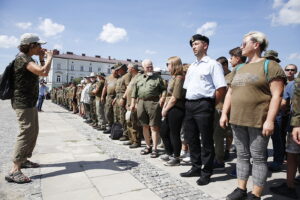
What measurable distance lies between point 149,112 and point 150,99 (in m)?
0.27

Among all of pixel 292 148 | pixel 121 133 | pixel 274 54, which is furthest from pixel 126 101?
pixel 292 148

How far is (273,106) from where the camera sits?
2.41 m

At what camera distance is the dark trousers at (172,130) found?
4.08m

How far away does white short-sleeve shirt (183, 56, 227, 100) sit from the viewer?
10.6ft

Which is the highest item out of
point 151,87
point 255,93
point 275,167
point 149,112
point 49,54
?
point 49,54

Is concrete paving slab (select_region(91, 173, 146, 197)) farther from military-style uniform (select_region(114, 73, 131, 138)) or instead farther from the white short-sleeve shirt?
military-style uniform (select_region(114, 73, 131, 138))

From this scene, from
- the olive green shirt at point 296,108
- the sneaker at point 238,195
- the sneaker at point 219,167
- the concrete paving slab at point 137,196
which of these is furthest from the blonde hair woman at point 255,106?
the sneaker at point 219,167

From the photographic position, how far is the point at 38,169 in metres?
3.88

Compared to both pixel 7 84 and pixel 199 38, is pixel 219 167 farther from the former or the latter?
pixel 7 84

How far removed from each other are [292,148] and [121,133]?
458 centimetres

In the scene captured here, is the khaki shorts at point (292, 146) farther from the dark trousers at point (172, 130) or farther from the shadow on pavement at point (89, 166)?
the shadow on pavement at point (89, 166)

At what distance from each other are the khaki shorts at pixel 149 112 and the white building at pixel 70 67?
68.1 metres

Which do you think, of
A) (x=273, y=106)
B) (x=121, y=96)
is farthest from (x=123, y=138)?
(x=273, y=106)

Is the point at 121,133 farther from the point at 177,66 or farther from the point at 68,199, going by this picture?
the point at 68,199
